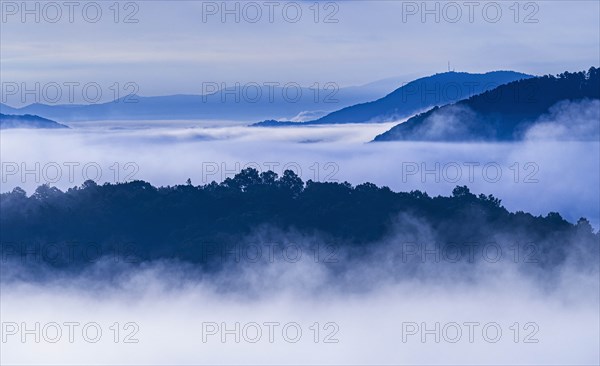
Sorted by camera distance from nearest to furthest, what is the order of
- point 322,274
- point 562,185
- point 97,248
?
point 97,248 → point 322,274 → point 562,185

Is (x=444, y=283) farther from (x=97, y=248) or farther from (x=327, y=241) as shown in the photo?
(x=97, y=248)

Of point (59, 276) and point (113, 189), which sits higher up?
point (113, 189)

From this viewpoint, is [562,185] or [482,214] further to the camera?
[562,185]

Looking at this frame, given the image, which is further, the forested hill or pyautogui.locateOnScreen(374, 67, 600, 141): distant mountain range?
pyautogui.locateOnScreen(374, 67, 600, 141): distant mountain range

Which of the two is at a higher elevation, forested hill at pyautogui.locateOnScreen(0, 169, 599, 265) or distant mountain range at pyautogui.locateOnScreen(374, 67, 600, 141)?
distant mountain range at pyautogui.locateOnScreen(374, 67, 600, 141)

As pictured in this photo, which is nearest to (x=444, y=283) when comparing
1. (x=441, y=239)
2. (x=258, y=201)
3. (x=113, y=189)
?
(x=441, y=239)

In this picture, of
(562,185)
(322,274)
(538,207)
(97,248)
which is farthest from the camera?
(562,185)
